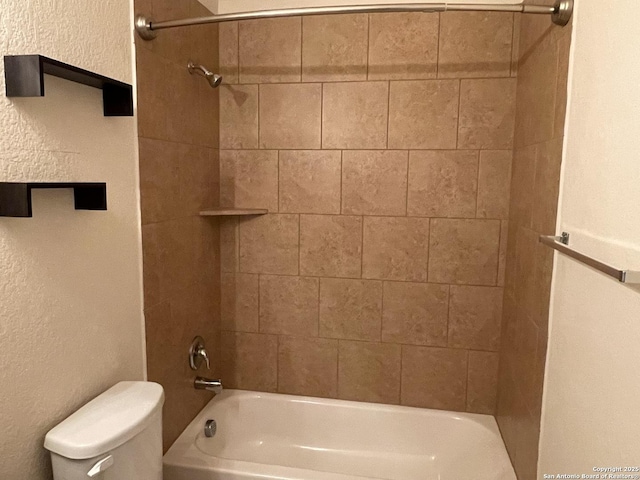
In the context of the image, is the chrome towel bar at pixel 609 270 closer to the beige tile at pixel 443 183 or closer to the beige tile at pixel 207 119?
the beige tile at pixel 443 183

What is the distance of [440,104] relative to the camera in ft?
6.93

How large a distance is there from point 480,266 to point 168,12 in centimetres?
173

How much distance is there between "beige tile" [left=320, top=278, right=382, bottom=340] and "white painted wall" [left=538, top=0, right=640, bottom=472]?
960mm

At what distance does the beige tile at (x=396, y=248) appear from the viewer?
7.23 feet

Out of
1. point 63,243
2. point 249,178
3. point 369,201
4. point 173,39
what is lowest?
point 63,243

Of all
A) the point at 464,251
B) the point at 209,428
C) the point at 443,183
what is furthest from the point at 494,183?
the point at 209,428

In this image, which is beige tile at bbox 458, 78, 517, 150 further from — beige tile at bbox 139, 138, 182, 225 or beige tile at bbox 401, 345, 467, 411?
beige tile at bbox 139, 138, 182, 225

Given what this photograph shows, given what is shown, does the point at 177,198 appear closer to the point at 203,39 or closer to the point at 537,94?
the point at 203,39

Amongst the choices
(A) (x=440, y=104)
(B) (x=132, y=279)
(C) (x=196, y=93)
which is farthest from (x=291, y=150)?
(B) (x=132, y=279)

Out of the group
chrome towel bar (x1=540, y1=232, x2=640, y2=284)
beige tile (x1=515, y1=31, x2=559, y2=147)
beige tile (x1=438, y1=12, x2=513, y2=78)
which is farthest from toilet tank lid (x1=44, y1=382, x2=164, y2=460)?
beige tile (x1=438, y1=12, x2=513, y2=78)

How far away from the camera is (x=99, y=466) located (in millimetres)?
1120

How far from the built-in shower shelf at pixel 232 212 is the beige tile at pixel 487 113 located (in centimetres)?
102

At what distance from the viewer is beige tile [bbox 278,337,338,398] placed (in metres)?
2.37

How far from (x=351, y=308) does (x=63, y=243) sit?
141cm
